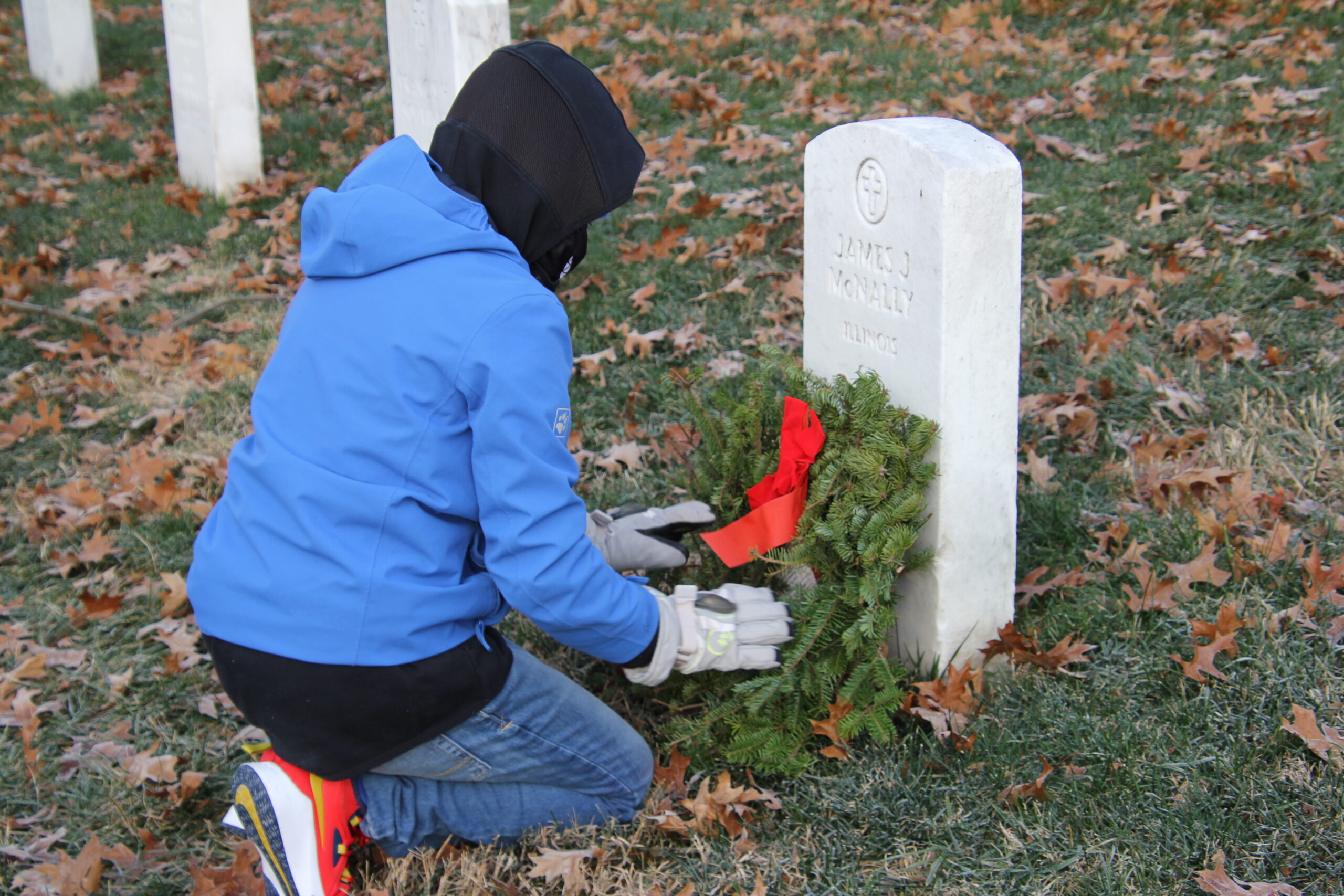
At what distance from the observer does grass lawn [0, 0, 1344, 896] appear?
2324mm

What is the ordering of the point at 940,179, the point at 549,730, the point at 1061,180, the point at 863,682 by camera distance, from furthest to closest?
the point at 1061,180, the point at 863,682, the point at 549,730, the point at 940,179

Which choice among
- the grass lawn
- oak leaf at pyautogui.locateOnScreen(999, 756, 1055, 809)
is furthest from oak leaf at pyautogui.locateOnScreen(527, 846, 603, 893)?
oak leaf at pyautogui.locateOnScreen(999, 756, 1055, 809)

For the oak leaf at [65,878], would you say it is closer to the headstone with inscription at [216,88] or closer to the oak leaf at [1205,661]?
the oak leaf at [1205,661]

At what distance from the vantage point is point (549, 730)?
7.77 feet

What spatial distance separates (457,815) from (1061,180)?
4132 mm

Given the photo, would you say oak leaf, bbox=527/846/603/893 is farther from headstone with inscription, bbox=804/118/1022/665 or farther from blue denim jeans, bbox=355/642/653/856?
headstone with inscription, bbox=804/118/1022/665

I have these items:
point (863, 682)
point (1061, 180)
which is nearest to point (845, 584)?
point (863, 682)

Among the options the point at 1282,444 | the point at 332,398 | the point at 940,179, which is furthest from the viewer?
the point at 1282,444

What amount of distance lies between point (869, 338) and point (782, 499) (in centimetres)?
46

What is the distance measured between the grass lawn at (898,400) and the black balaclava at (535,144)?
1422 millimetres

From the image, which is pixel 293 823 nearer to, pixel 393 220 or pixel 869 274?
pixel 393 220

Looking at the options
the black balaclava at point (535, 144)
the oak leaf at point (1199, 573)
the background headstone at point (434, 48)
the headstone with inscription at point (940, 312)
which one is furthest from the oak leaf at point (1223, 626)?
the background headstone at point (434, 48)

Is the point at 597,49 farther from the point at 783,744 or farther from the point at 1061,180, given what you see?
the point at 783,744

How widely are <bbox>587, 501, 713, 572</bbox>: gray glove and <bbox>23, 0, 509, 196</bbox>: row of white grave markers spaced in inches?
101
